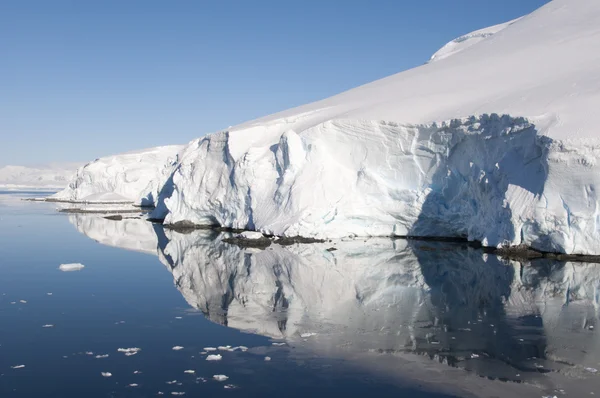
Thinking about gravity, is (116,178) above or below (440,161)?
above

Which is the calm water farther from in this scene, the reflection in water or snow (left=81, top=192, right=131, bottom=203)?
snow (left=81, top=192, right=131, bottom=203)

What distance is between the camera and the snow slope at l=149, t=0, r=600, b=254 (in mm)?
15586

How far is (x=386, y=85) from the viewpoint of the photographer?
2898cm

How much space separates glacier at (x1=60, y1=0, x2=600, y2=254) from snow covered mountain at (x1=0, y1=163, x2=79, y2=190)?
11097cm

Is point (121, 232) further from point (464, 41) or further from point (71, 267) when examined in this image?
point (464, 41)

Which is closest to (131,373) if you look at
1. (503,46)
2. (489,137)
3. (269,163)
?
(489,137)

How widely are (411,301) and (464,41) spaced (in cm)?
3721

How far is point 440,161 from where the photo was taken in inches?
800

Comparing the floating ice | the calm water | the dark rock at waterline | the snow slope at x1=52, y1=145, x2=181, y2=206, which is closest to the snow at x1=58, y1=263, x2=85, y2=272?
the calm water

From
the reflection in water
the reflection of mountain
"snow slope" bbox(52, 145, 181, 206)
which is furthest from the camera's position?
"snow slope" bbox(52, 145, 181, 206)

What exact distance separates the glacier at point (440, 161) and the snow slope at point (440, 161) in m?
0.04

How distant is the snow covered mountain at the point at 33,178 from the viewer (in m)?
136

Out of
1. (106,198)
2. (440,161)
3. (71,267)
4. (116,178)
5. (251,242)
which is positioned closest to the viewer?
(71,267)

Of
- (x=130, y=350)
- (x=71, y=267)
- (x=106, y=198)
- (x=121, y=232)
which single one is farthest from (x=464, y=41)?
(x=130, y=350)
